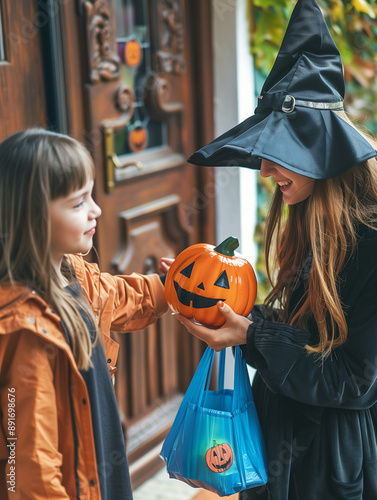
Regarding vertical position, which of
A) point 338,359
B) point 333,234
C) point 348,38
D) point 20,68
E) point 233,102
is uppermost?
point 348,38

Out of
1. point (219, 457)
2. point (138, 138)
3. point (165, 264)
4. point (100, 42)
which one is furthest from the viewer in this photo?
point (138, 138)

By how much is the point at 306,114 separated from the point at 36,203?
2.00 feet

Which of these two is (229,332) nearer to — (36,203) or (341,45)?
(36,203)

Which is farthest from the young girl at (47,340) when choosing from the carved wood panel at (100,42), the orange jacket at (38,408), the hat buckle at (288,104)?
the carved wood panel at (100,42)

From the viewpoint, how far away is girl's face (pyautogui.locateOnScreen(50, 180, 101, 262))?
123cm

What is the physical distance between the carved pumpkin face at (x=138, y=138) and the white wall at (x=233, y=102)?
1.53ft

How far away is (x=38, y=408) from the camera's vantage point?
117cm

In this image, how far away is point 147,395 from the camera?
283 centimetres

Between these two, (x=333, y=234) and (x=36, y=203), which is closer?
(x=36, y=203)

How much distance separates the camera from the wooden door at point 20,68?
1925 millimetres

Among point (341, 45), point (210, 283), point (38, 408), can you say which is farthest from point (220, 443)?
point (341, 45)

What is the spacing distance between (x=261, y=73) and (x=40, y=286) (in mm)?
2117

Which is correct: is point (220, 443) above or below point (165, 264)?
below

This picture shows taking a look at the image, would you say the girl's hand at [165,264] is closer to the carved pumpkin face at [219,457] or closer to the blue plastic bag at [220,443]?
the blue plastic bag at [220,443]
